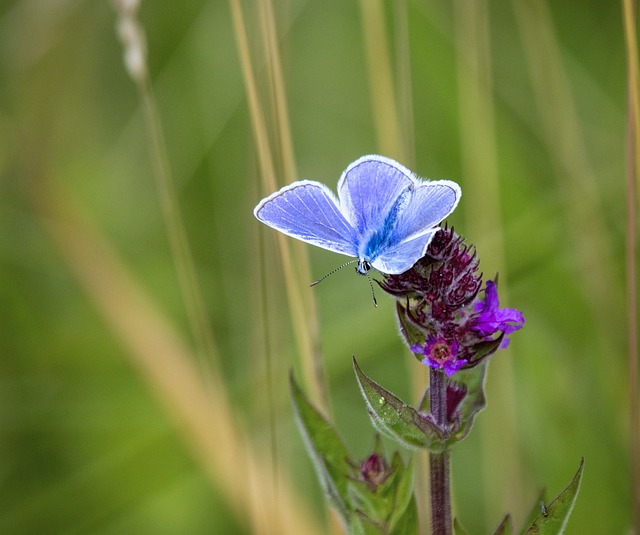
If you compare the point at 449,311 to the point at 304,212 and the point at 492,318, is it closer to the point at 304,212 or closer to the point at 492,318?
the point at 492,318

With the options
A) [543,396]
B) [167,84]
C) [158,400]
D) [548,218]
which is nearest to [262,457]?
[158,400]

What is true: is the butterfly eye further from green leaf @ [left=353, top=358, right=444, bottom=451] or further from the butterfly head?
green leaf @ [left=353, top=358, right=444, bottom=451]

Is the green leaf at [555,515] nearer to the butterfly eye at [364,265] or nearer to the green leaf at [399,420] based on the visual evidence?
the green leaf at [399,420]

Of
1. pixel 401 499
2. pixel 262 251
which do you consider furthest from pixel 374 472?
pixel 262 251

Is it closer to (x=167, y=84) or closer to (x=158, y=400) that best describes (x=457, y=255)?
(x=158, y=400)

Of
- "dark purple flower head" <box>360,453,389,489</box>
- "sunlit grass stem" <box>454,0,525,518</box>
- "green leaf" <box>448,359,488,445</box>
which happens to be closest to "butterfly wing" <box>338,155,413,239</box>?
"green leaf" <box>448,359,488,445</box>

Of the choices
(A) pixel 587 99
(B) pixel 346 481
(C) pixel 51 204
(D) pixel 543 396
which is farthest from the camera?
(A) pixel 587 99

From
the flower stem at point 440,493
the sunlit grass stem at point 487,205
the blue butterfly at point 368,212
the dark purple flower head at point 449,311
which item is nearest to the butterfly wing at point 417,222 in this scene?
the blue butterfly at point 368,212
